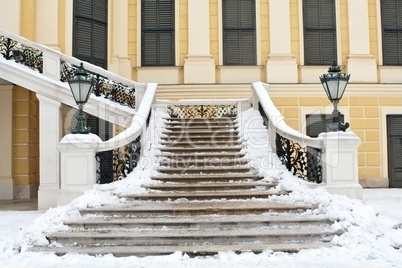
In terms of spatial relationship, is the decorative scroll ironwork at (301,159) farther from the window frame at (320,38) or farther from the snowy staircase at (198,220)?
the window frame at (320,38)

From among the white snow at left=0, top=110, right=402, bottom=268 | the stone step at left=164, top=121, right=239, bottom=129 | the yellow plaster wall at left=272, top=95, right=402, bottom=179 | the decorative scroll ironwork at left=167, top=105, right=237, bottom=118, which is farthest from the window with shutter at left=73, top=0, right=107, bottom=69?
the white snow at left=0, top=110, right=402, bottom=268

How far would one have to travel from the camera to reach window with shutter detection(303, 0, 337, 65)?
1340cm

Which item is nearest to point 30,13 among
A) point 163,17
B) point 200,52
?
point 163,17

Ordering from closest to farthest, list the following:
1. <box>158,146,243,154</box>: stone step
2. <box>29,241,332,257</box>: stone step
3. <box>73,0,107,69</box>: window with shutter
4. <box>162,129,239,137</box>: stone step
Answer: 1. <box>29,241,332,257</box>: stone step
2. <box>158,146,243,154</box>: stone step
3. <box>162,129,239,137</box>: stone step
4. <box>73,0,107,69</box>: window with shutter

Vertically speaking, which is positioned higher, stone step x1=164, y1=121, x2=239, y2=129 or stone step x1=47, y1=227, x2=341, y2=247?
stone step x1=164, y1=121, x2=239, y2=129

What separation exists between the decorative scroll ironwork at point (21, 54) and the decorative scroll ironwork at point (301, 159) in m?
5.58

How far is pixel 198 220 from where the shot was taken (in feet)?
20.4

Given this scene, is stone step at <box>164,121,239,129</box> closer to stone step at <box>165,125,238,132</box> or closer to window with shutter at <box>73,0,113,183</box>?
stone step at <box>165,125,238,132</box>

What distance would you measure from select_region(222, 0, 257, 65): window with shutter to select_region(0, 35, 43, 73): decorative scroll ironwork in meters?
5.44

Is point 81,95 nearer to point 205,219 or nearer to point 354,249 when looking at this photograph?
point 205,219

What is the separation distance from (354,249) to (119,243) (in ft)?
9.55

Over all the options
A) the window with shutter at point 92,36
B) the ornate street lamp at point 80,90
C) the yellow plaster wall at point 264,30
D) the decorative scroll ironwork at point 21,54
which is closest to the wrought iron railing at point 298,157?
the ornate street lamp at point 80,90

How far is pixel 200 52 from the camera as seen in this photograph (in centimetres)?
1308

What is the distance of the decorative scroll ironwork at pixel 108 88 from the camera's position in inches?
397
